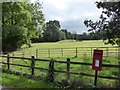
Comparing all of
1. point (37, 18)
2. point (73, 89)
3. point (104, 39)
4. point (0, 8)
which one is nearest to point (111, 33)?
point (104, 39)

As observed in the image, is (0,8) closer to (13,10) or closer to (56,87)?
(13,10)

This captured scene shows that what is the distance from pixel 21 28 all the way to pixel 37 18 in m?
14.1

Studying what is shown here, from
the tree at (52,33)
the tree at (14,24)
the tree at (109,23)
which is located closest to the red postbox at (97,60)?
the tree at (109,23)

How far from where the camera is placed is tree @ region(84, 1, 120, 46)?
1284 centimetres

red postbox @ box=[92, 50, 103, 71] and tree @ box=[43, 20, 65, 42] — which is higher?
tree @ box=[43, 20, 65, 42]

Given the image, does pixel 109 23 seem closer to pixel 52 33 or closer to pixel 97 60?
pixel 97 60

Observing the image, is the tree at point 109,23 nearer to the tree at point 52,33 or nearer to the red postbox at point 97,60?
the red postbox at point 97,60

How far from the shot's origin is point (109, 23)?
13008mm

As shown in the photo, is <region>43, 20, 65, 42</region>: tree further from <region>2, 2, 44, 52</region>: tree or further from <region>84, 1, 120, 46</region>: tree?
<region>84, 1, 120, 46</region>: tree

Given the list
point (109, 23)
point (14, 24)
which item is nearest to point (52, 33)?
point (14, 24)

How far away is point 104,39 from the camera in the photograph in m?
13.7

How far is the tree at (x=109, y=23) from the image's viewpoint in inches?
505

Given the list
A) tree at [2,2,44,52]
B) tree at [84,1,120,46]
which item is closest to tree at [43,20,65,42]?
tree at [2,2,44,52]

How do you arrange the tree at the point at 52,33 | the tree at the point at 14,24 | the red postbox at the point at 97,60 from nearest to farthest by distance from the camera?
the red postbox at the point at 97,60 < the tree at the point at 14,24 < the tree at the point at 52,33
